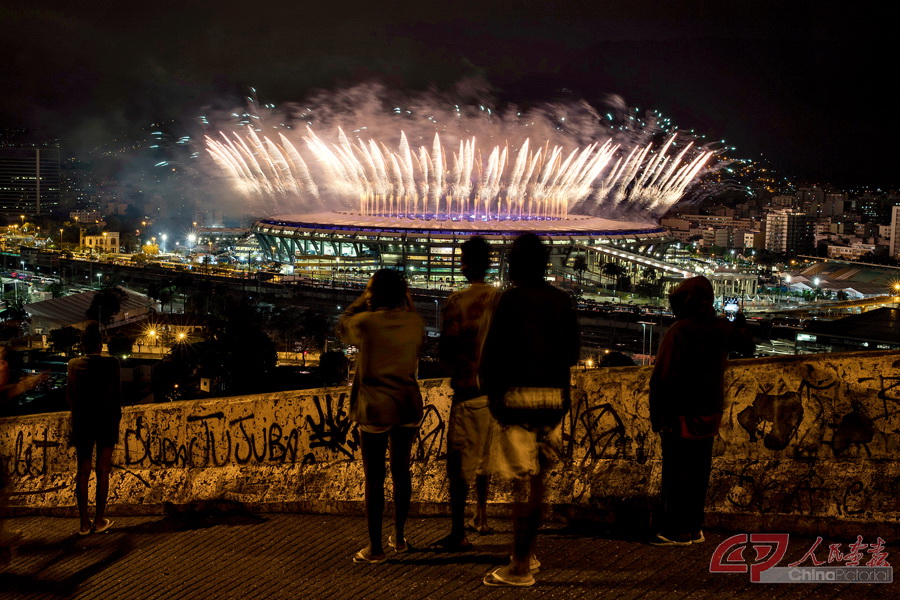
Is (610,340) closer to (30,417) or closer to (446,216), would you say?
(446,216)

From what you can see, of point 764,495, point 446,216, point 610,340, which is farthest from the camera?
point 446,216

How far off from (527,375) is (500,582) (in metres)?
0.83

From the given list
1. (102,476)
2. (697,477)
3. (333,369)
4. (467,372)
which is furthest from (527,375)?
(333,369)

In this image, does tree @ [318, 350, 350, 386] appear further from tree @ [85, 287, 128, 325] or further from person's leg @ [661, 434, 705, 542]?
person's leg @ [661, 434, 705, 542]

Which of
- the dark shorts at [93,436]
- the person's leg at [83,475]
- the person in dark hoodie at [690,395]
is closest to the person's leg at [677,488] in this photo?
the person in dark hoodie at [690,395]

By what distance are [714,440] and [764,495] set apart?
13.5 inches

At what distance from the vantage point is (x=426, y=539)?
4.04 metres

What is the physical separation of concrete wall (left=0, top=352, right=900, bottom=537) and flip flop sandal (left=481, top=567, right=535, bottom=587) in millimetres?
814

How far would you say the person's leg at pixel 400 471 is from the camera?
3807mm

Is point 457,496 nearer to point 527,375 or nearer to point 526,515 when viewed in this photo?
point 526,515

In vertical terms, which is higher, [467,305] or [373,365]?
[467,305]

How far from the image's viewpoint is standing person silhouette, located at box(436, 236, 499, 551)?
12.0ft

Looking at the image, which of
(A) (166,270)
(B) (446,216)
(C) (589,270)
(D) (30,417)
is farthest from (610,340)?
(A) (166,270)

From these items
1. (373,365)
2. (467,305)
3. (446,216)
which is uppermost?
(446,216)
